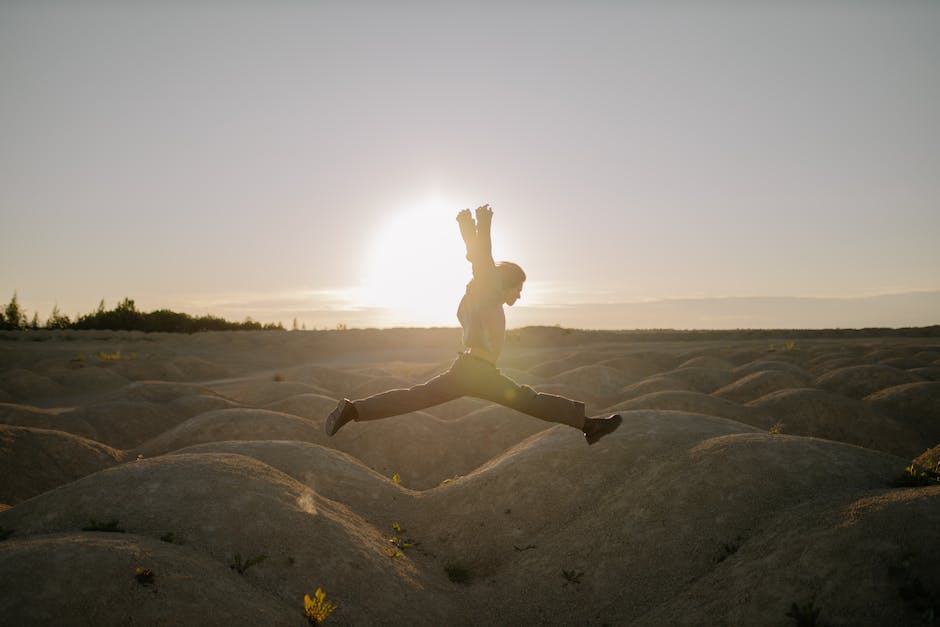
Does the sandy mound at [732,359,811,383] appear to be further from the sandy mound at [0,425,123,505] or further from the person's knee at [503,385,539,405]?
the sandy mound at [0,425,123,505]

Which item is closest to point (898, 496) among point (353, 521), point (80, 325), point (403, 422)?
point (353, 521)

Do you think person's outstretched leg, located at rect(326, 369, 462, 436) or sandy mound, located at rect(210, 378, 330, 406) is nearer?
person's outstretched leg, located at rect(326, 369, 462, 436)

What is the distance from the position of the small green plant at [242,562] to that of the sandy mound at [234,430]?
974cm

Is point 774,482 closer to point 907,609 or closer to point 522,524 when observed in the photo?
point 907,609

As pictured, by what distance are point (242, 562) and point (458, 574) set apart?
120 inches

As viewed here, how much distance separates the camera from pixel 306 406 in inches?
837

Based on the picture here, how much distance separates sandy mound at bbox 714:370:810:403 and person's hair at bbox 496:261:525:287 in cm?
1948

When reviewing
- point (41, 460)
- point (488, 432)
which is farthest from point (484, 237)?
point (41, 460)

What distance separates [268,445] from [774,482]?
9.18 metres

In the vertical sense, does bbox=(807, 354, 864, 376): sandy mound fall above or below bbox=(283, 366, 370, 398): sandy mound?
above

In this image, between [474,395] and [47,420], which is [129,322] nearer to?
[47,420]

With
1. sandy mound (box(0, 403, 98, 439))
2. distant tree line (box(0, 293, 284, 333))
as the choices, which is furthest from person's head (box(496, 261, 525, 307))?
distant tree line (box(0, 293, 284, 333))

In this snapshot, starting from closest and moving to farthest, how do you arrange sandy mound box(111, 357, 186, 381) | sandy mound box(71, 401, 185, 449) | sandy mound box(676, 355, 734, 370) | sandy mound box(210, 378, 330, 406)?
1. sandy mound box(71, 401, 185, 449)
2. sandy mound box(210, 378, 330, 406)
3. sandy mound box(111, 357, 186, 381)
4. sandy mound box(676, 355, 734, 370)

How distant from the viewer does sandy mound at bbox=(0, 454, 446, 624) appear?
719 centimetres
